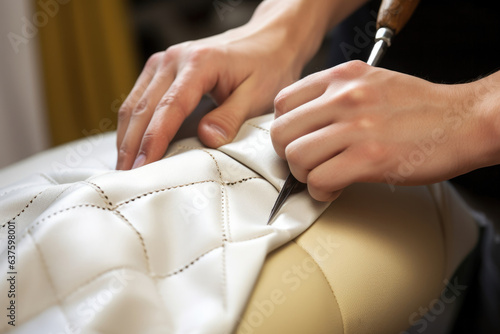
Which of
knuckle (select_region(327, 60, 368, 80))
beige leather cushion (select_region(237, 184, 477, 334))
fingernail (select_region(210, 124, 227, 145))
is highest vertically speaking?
knuckle (select_region(327, 60, 368, 80))

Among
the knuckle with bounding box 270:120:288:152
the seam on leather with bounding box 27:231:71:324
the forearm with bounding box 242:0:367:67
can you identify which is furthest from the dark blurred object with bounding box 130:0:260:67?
the seam on leather with bounding box 27:231:71:324

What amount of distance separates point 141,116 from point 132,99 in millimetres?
52

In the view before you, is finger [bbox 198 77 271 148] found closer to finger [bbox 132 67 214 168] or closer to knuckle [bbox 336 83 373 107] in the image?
finger [bbox 132 67 214 168]

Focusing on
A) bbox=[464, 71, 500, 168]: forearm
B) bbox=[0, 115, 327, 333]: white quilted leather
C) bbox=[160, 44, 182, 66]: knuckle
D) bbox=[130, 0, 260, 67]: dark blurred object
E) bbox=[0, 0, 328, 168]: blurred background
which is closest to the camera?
bbox=[0, 115, 327, 333]: white quilted leather

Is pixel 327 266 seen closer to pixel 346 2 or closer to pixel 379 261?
pixel 379 261

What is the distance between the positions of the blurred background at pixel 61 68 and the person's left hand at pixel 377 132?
1126 mm

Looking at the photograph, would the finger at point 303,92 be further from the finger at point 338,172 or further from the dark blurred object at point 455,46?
the dark blurred object at point 455,46

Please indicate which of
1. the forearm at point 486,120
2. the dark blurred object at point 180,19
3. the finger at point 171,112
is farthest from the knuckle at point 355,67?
the dark blurred object at point 180,19

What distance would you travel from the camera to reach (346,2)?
0.79 metres

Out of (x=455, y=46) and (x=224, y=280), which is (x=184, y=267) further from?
(x=455, y=46)

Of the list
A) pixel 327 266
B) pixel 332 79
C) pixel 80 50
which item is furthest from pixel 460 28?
pixel 80 50

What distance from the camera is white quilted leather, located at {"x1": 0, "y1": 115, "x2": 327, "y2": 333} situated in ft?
1.18

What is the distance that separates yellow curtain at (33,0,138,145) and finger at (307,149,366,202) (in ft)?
4.75

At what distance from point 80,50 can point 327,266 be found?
1512 millimetres
